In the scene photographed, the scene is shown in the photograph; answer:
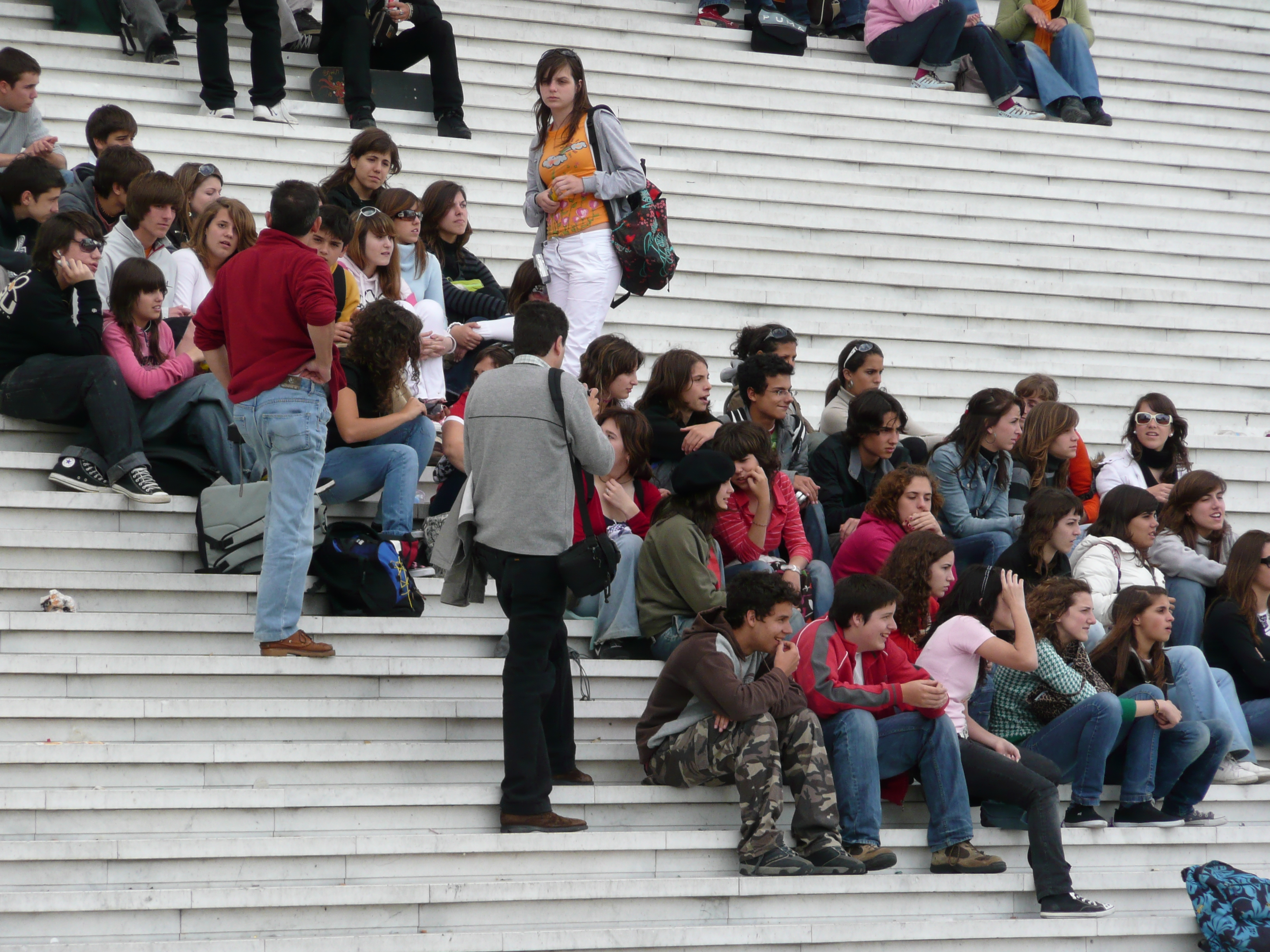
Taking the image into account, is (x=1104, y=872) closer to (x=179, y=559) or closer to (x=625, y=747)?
(x=625, y=747)

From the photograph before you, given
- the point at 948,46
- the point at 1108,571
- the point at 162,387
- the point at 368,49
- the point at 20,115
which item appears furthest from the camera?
the point at 948,46

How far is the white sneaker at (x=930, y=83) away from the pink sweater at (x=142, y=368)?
6.69 metres

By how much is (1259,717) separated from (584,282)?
3805mm

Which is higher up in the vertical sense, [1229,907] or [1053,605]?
[1053,605]

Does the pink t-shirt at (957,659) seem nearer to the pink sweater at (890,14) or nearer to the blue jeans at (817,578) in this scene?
the blue jeans at (817,578)

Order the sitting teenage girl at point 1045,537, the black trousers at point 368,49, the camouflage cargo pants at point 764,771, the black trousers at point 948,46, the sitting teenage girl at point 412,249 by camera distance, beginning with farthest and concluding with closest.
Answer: the black trousers at point 948,46
the black trousers at point 368,49
the sitting teenage girl at point 412,249
the sitting teenage girl at point 1045,537
the camouflage cargo pants at point 764,771

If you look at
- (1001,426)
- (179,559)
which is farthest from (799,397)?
(179,559)

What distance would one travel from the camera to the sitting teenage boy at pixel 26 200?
7145 millimetres

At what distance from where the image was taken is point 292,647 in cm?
571

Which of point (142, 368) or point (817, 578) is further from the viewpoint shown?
point (817, 578)

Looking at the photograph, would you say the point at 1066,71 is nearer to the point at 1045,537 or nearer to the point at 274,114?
the point at 1045,537

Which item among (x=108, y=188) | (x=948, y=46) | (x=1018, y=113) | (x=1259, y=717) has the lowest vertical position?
(x=1259, y=717)

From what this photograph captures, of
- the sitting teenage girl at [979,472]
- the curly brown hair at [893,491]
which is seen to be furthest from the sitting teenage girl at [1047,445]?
the curly brown hair at [893,491]

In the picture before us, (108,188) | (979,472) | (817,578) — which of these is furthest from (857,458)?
(108,188)
